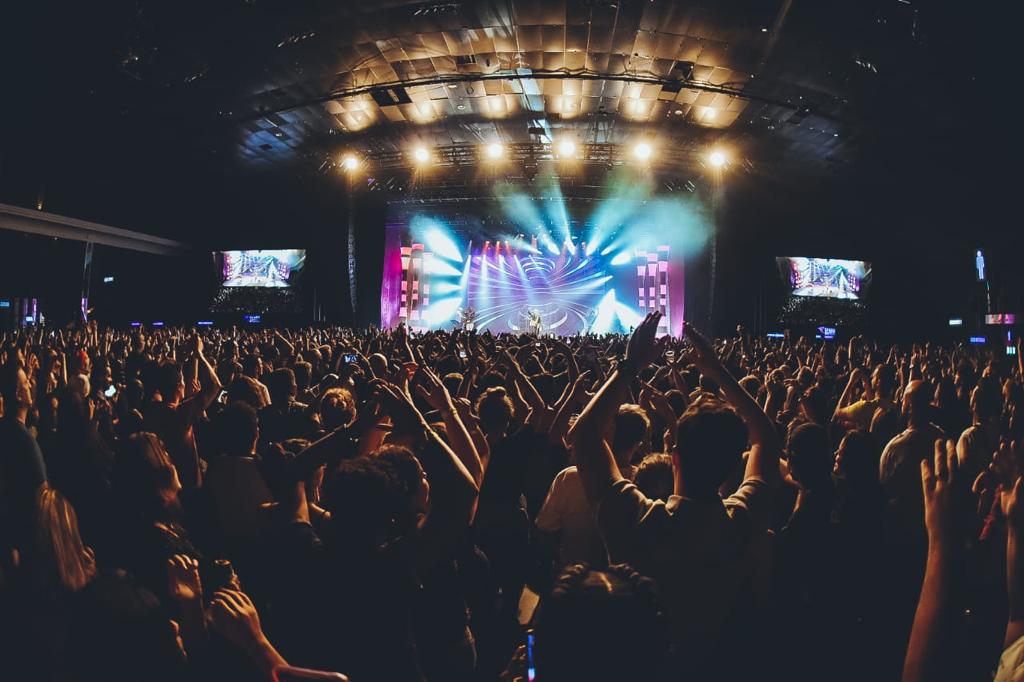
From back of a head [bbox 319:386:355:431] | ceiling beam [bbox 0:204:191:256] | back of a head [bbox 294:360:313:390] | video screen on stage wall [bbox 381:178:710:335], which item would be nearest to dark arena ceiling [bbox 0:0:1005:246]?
ceiling beam [bbox 0:204:191:256]

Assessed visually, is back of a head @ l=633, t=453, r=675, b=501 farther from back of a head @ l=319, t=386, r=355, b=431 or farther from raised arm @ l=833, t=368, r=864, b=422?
raised arm @ l=833, t=368, r=864, b=422

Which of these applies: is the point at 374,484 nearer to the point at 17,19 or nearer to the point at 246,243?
the point at 17,19

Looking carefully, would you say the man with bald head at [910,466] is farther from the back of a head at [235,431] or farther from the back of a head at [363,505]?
the back of a head at [235,431]

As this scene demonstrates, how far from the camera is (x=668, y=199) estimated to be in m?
21.0

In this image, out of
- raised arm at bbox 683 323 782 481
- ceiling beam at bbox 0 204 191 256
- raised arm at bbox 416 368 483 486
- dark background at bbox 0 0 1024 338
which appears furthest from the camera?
ceiling beam at bbox 0 204 191 256

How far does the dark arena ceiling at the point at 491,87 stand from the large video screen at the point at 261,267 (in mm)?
3984

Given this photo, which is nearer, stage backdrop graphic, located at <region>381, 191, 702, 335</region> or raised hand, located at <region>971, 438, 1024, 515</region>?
raised hand, located at <region>971, 438, 1024, 515</region>

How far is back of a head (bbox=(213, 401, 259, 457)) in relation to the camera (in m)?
2.45

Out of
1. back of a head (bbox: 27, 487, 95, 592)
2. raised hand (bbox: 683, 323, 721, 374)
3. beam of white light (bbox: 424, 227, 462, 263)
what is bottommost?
back of a head (bbox: 27, 487, 95, 592)

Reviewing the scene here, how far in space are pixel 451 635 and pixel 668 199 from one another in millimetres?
21136

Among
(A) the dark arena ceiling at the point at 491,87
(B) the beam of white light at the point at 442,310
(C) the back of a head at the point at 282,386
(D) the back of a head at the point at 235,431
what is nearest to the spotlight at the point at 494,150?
(A) the dark arena ceiling at the point at 491,87

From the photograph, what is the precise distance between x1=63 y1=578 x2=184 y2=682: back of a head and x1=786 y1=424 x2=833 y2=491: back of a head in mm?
2106

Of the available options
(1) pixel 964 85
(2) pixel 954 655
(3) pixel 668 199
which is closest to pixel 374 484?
(2) pixel 954 655

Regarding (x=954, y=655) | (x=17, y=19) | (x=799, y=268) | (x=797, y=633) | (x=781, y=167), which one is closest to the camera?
(x=954, y=655)
